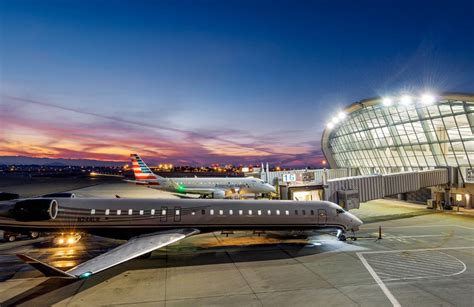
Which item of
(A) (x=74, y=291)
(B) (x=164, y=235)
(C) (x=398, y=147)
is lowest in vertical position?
(A) (x=74, y=291)

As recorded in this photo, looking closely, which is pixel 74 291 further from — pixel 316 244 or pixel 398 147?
pixel 398 147

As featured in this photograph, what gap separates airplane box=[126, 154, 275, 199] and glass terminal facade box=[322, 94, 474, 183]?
18971 millimetres

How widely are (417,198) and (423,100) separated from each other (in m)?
15.6

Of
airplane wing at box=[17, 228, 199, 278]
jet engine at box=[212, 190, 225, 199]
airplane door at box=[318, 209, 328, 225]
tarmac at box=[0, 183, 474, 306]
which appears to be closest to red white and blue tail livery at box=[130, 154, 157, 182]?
jet engine at box=[212, 190, 225, 199]

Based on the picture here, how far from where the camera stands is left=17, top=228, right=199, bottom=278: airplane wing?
30.3ft

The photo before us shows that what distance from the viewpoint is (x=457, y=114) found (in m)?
32.8

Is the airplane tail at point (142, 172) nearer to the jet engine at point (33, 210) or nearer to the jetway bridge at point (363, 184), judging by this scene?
the jetway bridge at point (363, 184)

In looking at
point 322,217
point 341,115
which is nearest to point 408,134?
point 341,115

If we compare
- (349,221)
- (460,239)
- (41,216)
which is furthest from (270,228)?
(460,239)

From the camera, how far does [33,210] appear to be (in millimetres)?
15375

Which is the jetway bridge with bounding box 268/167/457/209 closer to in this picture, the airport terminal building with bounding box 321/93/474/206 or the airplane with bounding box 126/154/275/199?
the airport terminal building with bounding box 321/93/474/206

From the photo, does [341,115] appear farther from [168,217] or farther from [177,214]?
[168,217]

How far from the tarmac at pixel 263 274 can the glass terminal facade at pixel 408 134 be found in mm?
16975

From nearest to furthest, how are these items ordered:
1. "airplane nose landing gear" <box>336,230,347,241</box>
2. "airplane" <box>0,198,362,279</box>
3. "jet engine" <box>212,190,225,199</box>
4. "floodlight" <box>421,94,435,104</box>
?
"airplane" <box>0,198,362,279</box> → "airplane nose landing gear" <box>336,230,347,241</box> → "floodlight" <box>421,94,435,104</box> → "jet engine" <box>212,190,225,199</box>
